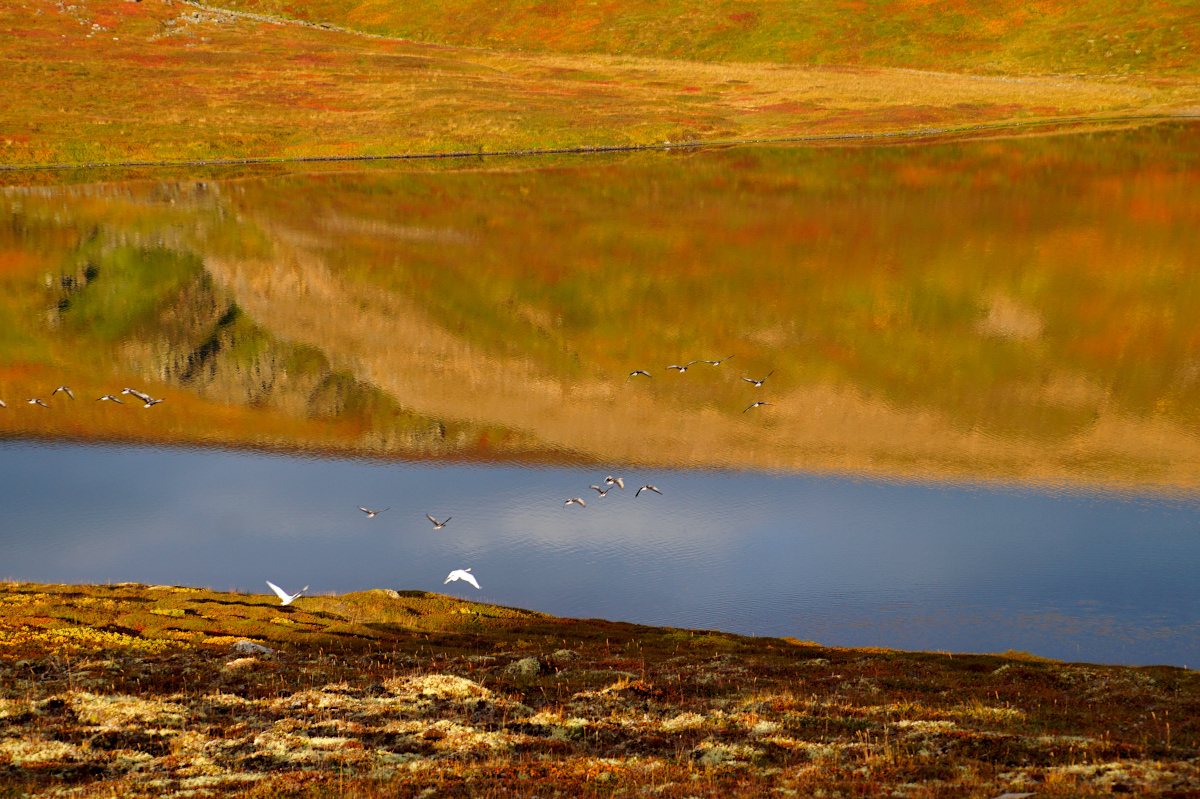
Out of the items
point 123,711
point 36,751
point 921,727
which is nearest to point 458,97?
point 123,711

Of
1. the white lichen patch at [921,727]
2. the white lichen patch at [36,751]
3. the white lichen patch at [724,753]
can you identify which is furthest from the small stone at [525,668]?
the white lichen patch at [36,751]

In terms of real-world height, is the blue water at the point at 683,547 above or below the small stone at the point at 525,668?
above

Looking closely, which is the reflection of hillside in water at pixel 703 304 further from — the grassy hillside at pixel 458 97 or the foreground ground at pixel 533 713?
the foreground ground at pixel 533 713

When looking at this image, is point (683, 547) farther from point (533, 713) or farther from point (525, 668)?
point (533, 713)

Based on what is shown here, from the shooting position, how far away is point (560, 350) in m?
76.9

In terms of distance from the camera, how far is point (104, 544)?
4609 centimetres

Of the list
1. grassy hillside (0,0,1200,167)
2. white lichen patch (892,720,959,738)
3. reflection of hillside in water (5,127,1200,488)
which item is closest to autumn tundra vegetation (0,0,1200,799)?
white lichen patch (892,720,959,738)

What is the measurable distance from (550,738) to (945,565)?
933 inches

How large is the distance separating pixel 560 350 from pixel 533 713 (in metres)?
53.8

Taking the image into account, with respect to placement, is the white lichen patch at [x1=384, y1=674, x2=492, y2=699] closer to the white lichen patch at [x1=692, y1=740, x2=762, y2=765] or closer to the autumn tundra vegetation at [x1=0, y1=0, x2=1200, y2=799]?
the autumn tundra vegetation at [x1=0, y1=0, x2=1200, y2=799]

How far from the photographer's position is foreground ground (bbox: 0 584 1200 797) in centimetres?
1873

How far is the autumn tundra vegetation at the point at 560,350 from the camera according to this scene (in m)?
21.3

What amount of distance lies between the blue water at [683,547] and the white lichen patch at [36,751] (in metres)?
20.1

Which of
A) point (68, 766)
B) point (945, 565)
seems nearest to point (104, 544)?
point (68, 766)
